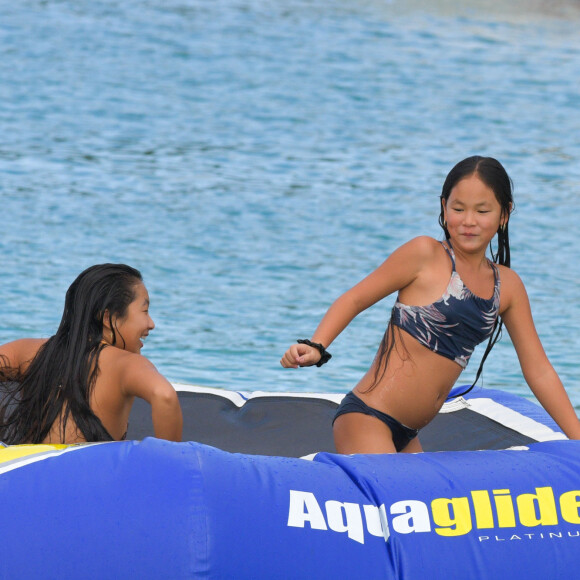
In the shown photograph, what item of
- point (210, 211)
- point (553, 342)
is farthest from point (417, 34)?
point (553, 342)

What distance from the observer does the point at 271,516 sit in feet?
7.86

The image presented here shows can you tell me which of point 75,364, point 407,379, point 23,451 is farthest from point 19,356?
point 407,379

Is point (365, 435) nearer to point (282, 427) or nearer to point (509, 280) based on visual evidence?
point (509, 280)

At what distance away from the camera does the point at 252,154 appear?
1196 centimetres

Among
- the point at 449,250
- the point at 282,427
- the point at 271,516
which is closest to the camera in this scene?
the point at 271,516

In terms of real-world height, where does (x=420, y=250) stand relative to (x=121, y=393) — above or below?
above

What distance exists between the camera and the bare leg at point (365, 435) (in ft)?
9.31

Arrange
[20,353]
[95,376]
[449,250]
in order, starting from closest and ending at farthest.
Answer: [95,376] < [449,250] < [20,353]

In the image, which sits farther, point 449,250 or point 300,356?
point 449,250

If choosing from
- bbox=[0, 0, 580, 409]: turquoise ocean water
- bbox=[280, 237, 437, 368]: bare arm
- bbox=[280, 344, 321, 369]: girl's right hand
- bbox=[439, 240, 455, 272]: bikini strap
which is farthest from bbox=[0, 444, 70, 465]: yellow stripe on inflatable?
bbox=[0, 0, 580, 409]: turquoise ocean water

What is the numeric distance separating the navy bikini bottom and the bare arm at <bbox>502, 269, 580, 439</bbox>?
1.10 feet

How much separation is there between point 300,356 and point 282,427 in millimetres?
1320

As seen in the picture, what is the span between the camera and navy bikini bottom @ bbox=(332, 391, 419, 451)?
285 centimetres

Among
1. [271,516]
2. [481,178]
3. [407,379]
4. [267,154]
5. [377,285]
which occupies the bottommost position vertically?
[271,516]
